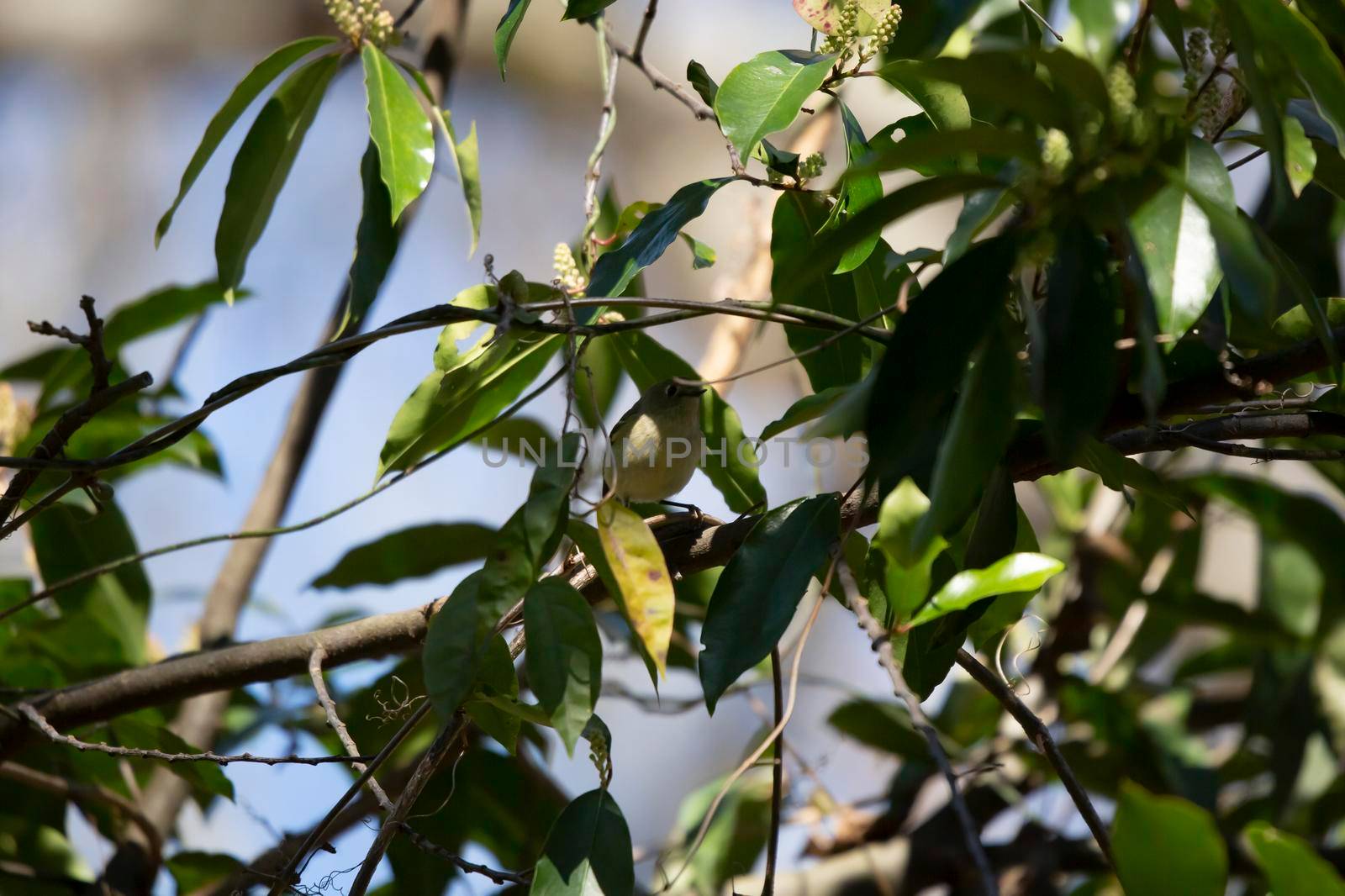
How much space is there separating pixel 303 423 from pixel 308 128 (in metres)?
0.79

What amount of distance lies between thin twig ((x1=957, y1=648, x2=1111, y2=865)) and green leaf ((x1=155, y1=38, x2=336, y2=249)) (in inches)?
40.0

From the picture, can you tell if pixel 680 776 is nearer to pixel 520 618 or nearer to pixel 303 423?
pixel 303 423

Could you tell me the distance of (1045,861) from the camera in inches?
79.6

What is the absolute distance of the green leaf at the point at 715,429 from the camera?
138cm

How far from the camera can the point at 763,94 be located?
1.09 metres

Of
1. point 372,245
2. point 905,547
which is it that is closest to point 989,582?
point 905,547

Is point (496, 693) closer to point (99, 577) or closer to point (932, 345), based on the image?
point (932, 345)

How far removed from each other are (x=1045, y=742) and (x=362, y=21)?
1.13 metres

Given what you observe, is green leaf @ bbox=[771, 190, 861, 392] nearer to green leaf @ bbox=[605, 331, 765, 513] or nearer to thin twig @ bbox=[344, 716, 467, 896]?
green leaf @ bbox=[605, 331, 765, 513]

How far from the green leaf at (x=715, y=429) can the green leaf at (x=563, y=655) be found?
1.80 feet

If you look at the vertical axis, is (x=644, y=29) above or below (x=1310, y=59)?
above

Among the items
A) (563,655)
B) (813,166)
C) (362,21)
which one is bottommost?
(563,655)

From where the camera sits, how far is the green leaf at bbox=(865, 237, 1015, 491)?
0.74m

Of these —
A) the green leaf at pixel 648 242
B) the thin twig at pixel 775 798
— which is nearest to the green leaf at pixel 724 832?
the thin twig at pixel 775 798
